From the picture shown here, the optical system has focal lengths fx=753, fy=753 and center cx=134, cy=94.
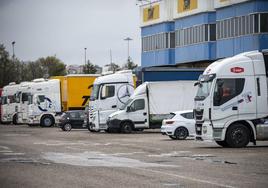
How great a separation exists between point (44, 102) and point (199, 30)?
18.8 metres

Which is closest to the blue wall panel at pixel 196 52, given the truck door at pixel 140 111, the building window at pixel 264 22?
the building window at pixel 264 22

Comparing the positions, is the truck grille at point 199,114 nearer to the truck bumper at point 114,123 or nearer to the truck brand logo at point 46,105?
the truck bumper at point 114,123

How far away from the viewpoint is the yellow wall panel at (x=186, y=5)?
7218 centimetres

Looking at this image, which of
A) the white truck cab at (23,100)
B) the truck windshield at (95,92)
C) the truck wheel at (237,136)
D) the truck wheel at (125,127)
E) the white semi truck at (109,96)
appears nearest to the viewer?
the truck wheel at (237,136)

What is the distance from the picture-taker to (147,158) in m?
22.8

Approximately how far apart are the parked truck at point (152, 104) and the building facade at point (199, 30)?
1903cm

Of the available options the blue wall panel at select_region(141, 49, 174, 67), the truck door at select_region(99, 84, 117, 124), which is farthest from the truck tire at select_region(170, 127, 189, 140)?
the blue wall panel at select_region(141, 49, 174, 67)

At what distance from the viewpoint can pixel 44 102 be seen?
6012cm

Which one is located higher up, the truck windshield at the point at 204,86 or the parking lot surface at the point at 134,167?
the truck windshield at the point at 204,86

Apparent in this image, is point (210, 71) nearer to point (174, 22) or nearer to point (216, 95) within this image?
point (216, 95)

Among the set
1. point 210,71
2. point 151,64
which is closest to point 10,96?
point 151,64

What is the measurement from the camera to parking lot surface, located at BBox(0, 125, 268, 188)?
15383 mm

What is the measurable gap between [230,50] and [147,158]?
43.1 meters

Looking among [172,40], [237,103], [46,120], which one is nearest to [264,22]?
[172,40]
